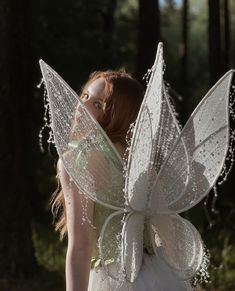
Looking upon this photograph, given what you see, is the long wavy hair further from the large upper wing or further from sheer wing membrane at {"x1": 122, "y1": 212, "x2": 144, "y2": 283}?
sheer wing membrane at {"x1": 122, "y1": 212, "x2": 144, "y2": 283}

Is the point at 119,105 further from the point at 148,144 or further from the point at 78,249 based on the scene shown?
the point at 78,249

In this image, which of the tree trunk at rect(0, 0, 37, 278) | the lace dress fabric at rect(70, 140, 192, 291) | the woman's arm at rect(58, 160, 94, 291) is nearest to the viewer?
the woman's arm at rect(58, 160, 94, 291)

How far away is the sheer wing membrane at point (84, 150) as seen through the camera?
8.98ft

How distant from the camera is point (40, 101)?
61.2 ft

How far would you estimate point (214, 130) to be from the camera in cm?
284

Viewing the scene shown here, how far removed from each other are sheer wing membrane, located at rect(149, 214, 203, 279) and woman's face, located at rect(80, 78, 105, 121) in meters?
0.49

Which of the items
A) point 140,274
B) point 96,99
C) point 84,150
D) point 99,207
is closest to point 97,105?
point 96,99

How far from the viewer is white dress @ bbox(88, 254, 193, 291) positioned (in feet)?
9.15

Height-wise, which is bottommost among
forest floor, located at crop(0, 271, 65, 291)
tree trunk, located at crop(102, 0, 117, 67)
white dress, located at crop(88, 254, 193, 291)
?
forest floor, located at crop(0, 271, 65, 291)

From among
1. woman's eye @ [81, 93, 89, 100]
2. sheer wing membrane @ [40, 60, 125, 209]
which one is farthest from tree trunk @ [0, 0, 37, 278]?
sheer wing membrane @ [40, 60, 125, 209]

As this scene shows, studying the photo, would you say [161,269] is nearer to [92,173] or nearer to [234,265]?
[92,173]

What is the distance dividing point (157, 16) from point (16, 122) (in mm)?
6415

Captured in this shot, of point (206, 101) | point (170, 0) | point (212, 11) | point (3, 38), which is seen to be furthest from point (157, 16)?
point (170, 0)

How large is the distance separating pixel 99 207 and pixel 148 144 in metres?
0.33
